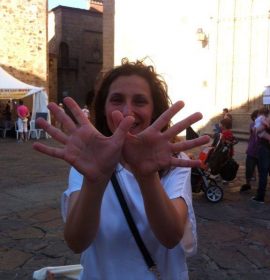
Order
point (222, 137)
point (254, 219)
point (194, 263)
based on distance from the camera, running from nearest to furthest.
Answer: point (194, 263)
point (254, 219)
point (222, 137)

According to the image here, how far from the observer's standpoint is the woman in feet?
4.33

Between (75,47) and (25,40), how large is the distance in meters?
12.1

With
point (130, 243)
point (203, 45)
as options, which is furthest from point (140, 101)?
point (203, 45)

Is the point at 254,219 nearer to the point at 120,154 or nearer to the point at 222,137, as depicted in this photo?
the point at 222,137

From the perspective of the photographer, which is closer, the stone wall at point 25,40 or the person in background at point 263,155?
the person in background at point 263,155

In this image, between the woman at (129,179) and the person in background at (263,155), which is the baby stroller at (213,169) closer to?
the person in background at (263,155)

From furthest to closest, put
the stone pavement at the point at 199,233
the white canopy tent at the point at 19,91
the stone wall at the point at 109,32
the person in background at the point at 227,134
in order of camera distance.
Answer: the stone wall at the point at 109,32
the white canopy tent at the point at 19,91
the person in background at the point at 227,134
the stone pavement at the point at 199,233

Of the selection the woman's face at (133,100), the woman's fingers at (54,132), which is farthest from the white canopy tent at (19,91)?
the woman's fingers at (54,132)

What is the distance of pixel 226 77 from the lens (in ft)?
65.0

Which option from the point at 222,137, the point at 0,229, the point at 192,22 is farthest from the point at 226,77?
the point at 0,229

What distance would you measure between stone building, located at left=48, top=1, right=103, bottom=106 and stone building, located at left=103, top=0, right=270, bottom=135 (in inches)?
352

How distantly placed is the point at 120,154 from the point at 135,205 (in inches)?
12.0

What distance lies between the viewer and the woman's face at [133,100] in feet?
5.36

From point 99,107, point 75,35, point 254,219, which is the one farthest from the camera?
point 75,35
